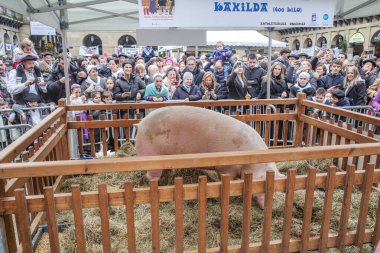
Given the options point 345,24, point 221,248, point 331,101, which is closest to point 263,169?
point 221,248

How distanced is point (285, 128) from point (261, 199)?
2.18m

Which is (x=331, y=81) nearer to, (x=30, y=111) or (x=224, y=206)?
(x=224, y=206)

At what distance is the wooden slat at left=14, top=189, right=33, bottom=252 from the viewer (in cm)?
215

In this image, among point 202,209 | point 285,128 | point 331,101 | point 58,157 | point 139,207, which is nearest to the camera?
point 202,209

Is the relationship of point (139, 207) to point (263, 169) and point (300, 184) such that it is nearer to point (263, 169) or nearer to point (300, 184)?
point (263, 169)

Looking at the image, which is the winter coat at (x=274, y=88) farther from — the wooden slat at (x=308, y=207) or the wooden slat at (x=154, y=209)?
the wooden slat at (x=154, y=209)

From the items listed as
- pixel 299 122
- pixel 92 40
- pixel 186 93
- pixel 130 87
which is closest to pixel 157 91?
pixel 186 93

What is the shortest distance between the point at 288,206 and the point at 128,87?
498 cm

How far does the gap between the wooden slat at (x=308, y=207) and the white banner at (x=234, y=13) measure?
9.66 feet

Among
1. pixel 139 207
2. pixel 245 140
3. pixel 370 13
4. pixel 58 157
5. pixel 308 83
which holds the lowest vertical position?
pixel 139 207

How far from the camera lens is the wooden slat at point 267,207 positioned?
2.46m

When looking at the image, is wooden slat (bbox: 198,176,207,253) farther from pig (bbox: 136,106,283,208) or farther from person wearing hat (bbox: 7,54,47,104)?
person wearing hat (bbox: 7,54,47,104)

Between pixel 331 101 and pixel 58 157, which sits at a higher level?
pixel 331 101

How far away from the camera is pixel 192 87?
659 centimetres
